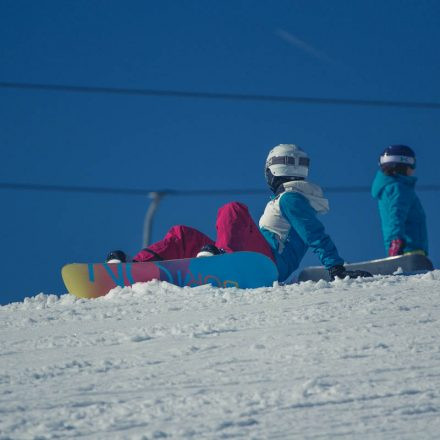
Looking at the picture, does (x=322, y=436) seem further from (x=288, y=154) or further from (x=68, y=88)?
(x=68, y=88)

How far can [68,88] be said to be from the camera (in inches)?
896

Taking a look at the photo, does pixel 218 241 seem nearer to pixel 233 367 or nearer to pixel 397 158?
pixel 397 158

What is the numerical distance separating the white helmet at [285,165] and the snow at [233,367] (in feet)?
5.52

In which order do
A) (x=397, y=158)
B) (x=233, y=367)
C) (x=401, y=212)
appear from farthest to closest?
(x=397, y=158)
(x=401, y=212)
(x=233, y=367)

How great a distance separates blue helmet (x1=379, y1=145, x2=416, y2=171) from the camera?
324 inches

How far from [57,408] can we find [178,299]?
85.5 inches

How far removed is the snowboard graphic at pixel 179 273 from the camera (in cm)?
585

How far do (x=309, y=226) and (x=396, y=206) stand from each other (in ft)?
7.26

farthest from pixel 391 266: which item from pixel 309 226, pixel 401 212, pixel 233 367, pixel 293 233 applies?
pixel 233 367

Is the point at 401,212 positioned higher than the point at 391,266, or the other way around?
the point at 401,212

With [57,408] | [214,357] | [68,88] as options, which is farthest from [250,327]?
[68,88]

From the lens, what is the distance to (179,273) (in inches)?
233

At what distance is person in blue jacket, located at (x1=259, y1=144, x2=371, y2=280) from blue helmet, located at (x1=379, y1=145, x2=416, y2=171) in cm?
187

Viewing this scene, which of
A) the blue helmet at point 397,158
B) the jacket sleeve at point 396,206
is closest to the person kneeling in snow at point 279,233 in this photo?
the jacket sleeve at point 396,206
